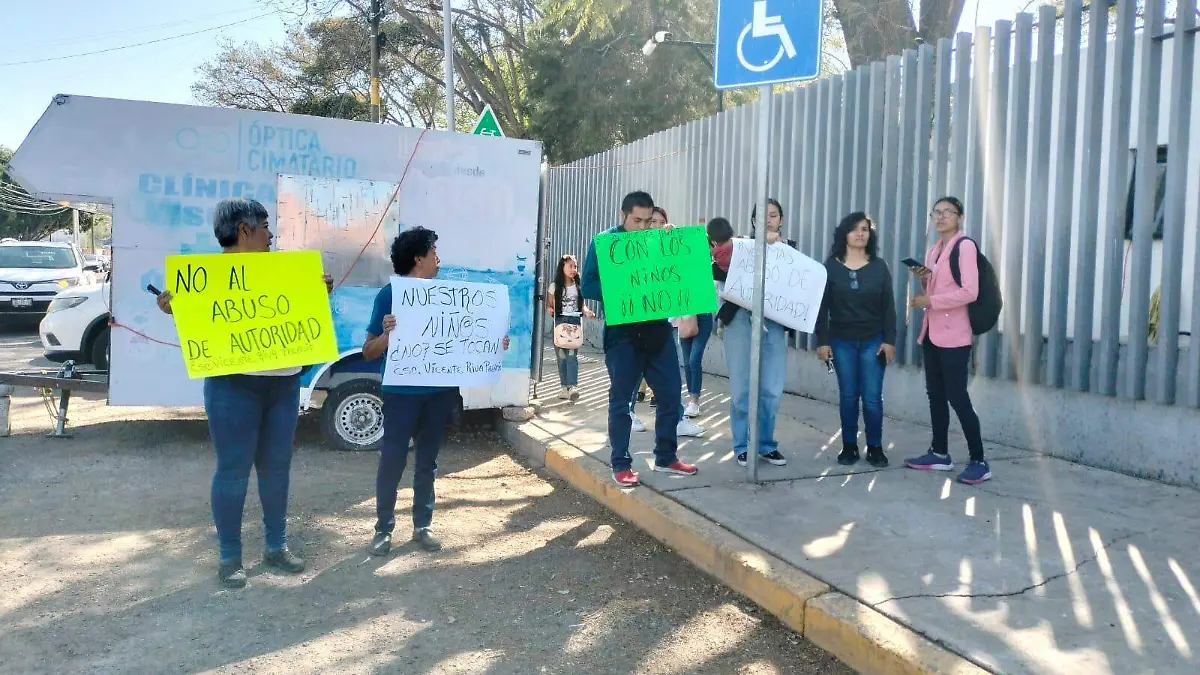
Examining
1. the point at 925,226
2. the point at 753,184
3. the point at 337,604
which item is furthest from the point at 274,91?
the point at 337,604

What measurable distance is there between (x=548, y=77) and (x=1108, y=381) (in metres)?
18.2

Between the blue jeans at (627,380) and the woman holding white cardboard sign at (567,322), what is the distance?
327cm

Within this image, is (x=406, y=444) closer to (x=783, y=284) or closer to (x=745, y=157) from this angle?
(x=783, y=284)

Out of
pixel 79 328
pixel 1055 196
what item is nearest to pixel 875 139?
pixel 1055 196

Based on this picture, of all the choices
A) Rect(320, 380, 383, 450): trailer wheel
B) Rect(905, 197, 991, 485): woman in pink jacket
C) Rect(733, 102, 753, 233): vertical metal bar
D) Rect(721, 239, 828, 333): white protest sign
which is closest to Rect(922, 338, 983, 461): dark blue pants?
Rect(905, 197, 991, 485): woman in pink jacket

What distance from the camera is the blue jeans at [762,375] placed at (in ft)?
20.3

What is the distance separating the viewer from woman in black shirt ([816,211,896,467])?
6.03m

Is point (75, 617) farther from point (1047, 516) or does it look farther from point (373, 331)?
point (1047, 516)

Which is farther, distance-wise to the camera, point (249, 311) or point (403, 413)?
point (403, 413)

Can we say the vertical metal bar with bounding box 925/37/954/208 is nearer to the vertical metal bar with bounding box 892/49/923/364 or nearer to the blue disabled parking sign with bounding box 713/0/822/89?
the vertical metal bar with bounding box 892/49/923/364

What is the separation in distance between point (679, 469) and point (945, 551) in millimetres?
1923

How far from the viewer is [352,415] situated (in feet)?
23.8

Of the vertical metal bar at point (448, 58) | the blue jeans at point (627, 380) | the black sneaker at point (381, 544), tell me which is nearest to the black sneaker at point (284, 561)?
the black sneaker at point (381, 544)

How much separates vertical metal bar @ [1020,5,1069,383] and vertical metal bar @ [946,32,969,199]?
23.8 inches
